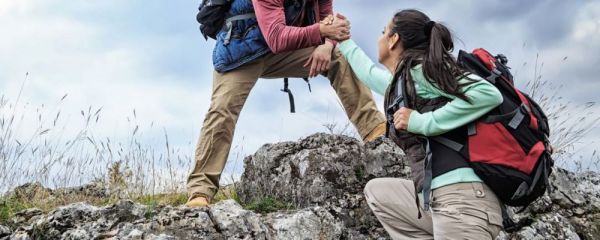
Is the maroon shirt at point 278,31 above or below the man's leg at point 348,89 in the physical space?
above

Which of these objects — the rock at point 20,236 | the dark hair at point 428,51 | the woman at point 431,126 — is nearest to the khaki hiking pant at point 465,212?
the woman at point 431,126

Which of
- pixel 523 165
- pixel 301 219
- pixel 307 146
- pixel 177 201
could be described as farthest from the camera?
pixel 177 201

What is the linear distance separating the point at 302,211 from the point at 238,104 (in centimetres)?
115

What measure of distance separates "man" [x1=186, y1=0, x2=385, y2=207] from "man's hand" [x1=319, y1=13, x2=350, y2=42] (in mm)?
233

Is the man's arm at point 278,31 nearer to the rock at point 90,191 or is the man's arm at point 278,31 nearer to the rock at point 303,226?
the rock at point 303,226

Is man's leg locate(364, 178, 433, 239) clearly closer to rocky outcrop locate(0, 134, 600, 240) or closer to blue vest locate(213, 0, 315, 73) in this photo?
rocky outcrop locate(0, 134, 600, 240)

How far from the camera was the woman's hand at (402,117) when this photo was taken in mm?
3156

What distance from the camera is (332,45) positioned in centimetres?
487

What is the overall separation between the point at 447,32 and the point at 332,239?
1856 millimetres

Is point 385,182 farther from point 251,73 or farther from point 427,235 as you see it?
point 251,73

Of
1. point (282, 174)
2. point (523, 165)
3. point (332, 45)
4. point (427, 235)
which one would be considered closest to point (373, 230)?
point (282, 174)

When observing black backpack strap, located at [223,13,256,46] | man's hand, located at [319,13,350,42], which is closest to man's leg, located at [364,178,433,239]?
man's hand, located at [319,13,350,42]

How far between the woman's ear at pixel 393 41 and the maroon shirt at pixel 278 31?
123 centimetres

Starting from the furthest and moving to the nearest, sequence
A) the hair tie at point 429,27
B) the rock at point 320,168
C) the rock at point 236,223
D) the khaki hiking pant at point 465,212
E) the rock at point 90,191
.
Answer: the rock at point 90,191 < the rock at point 320,168 < the rock at point 236,223 < the hair tie at point 429,27 < the khaki hiking pant at point 465,212
